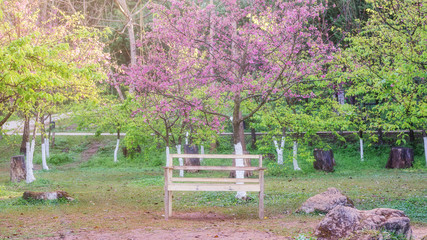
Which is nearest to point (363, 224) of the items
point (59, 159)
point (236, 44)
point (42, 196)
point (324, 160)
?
point (236, 44)

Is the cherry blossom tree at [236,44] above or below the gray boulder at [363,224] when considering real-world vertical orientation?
above

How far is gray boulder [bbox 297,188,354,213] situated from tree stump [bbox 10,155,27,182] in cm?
1145

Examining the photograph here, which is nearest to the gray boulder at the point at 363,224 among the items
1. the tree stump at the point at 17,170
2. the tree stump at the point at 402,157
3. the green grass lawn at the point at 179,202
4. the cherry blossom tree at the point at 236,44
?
the green grass lawn at the point at 179,202

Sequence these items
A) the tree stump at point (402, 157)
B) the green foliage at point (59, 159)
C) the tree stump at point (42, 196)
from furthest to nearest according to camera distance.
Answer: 1. the green foliage at point (59, 159)
2. the tree stump at point (402, 157)
3. the tree stump at point (42, 196)

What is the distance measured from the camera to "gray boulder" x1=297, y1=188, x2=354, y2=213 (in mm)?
8422

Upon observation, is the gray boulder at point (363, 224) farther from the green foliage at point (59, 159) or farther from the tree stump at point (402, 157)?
the green foliage at point (59, 159)

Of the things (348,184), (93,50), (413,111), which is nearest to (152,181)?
(93,50)

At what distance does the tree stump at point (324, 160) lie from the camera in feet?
60.0

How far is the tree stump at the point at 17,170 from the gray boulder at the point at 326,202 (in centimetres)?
1145

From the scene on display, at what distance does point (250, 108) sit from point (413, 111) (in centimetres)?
834

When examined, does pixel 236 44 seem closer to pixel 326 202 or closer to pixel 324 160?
pixel 326 202

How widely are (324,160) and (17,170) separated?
12.3m

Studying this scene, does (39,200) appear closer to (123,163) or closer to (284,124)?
(284,124)

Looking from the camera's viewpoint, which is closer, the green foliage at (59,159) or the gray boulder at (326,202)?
the gray boulder at (326,202)
